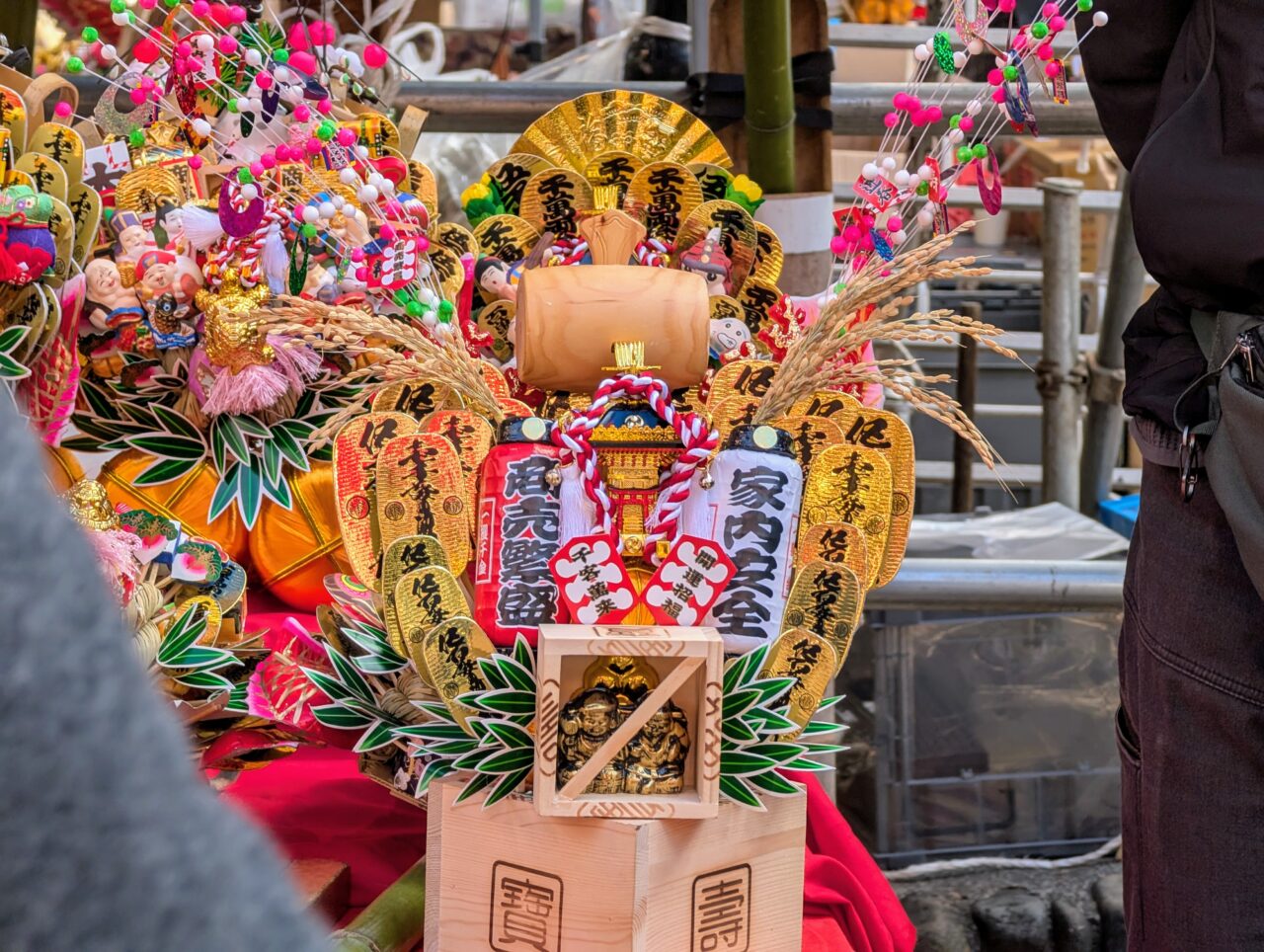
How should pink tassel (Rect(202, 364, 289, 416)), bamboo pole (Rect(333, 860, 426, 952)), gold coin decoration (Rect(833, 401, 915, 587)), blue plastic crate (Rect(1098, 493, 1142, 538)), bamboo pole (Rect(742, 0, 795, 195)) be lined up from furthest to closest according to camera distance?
blue plastic crate (Rect(1098, 493, 1142, 538)) < bamboo pole (Rect(742, 0, 795, 195)) < pink tassel (Rect(202, 364, 289, 416)) < gold coin decoration (Rect(833, 401, 915, 587)) < bamboo pole (Rect(333, 860, 426, 952))

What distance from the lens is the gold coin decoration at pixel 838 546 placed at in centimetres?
107

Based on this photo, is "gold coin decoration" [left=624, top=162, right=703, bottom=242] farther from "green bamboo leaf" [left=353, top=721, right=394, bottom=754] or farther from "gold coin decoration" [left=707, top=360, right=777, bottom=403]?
"green bamboo leaf" [left=353, top=721, right=394, bottom=754]

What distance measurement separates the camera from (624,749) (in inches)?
36.9

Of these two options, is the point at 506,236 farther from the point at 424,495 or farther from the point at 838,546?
the point at 838,546

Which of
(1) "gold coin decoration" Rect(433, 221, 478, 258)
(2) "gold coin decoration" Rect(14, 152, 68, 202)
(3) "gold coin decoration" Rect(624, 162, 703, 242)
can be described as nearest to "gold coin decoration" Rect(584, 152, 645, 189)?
(3) "gold coin decoration" Rect(624, 162, 703, 242)

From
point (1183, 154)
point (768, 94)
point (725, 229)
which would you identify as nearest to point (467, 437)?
point (725, 229)

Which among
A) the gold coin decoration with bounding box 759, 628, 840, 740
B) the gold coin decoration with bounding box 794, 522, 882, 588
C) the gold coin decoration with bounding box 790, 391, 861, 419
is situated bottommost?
the gold coin decoration with bounding box 759, 628, 840, 740

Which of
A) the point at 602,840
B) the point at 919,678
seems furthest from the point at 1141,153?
the point at 919,678

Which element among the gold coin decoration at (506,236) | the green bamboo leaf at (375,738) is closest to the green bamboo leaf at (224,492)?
the gold coin decoration at (506,236)

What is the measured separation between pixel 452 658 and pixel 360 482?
175 millimetres

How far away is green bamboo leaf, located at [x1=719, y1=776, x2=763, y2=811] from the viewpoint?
958 mm

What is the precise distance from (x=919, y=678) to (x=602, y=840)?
1.41 meters

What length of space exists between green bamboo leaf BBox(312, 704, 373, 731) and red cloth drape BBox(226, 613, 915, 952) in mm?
134

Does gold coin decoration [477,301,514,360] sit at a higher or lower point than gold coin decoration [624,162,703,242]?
lower
